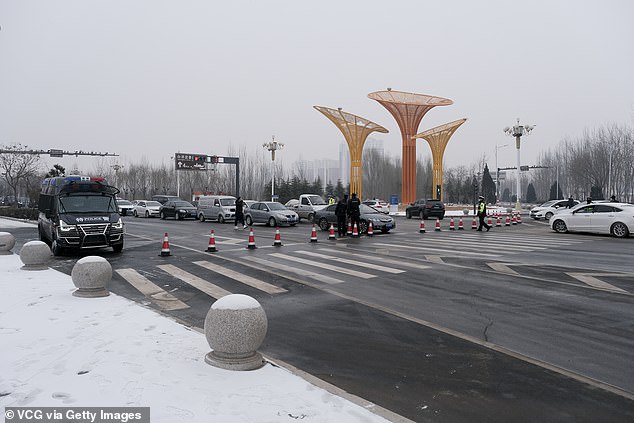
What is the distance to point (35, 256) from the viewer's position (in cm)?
1116

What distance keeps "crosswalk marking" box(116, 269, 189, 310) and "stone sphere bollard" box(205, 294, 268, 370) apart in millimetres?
3203

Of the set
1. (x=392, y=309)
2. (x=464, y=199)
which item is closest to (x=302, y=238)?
(x=392, y=309)

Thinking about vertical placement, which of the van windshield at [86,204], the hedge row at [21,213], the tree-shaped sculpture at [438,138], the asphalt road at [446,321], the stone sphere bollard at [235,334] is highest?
the tree-shaped sculpture at [438,138]

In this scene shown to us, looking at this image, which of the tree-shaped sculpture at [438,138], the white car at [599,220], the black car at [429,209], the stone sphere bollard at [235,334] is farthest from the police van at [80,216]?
the tree-shaped sculpture at [438,138]

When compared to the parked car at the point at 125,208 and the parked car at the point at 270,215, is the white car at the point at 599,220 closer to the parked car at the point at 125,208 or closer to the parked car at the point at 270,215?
the parked car at the point at 270,215

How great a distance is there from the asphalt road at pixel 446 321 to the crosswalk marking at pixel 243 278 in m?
0.04

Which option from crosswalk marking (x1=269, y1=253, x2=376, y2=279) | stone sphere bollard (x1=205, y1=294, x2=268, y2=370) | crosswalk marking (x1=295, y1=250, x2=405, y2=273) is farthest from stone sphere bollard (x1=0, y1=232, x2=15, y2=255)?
stone sphere bollard (x1=205, y1=294, x2=268, y2=370)

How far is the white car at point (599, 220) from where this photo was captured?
2023 cm

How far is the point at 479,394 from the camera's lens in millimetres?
4434

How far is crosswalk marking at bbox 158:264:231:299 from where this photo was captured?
902 cm

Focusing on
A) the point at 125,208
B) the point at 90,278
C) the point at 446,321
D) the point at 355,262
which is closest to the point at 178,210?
the point at 125,208

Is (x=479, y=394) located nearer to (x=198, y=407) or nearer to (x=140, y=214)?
(x=198, y=407)

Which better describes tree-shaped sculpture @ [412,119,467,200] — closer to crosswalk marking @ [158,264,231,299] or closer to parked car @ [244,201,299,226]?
parked car @ [244,201,299,226]

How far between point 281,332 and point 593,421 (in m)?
3.91
